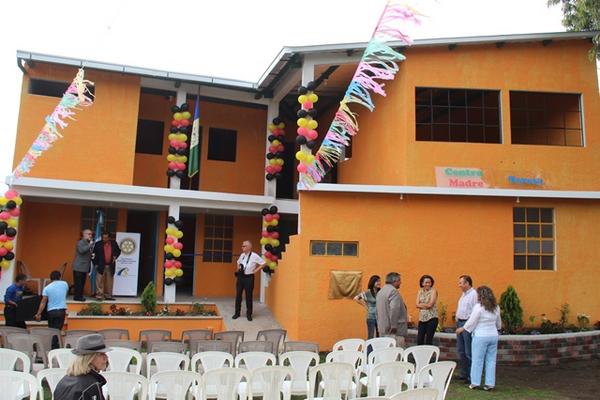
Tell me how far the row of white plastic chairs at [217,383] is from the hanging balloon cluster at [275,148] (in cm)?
873

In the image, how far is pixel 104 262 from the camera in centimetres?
1313

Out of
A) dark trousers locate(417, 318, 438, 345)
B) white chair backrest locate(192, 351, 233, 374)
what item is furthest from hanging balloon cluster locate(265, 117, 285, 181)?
white chair backrest locate(192, 351, 233, 374)

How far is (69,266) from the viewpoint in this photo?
14.5 m

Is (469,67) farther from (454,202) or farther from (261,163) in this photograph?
(261,163)

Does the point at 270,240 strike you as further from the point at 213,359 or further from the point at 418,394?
the point at 418,394

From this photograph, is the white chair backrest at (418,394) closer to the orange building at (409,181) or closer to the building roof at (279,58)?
the orange building at (409,181)

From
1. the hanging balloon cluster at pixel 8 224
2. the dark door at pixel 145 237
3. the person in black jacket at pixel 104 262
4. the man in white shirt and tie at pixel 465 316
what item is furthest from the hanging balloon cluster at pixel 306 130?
the hanging balloon cluster at pixel 8 224

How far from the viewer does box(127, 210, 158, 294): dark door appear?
15.8 m

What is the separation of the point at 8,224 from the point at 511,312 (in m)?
10.8

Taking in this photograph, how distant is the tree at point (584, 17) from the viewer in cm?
1229

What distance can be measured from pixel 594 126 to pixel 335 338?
7.76 metres

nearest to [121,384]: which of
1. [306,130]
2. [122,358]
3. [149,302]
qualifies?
[122,358]

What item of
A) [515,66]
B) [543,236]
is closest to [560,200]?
[543,236]

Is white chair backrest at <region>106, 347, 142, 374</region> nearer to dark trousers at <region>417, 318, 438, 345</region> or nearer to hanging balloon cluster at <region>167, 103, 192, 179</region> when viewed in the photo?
dark trousers at <region>417, 318, 438, 345</region>
